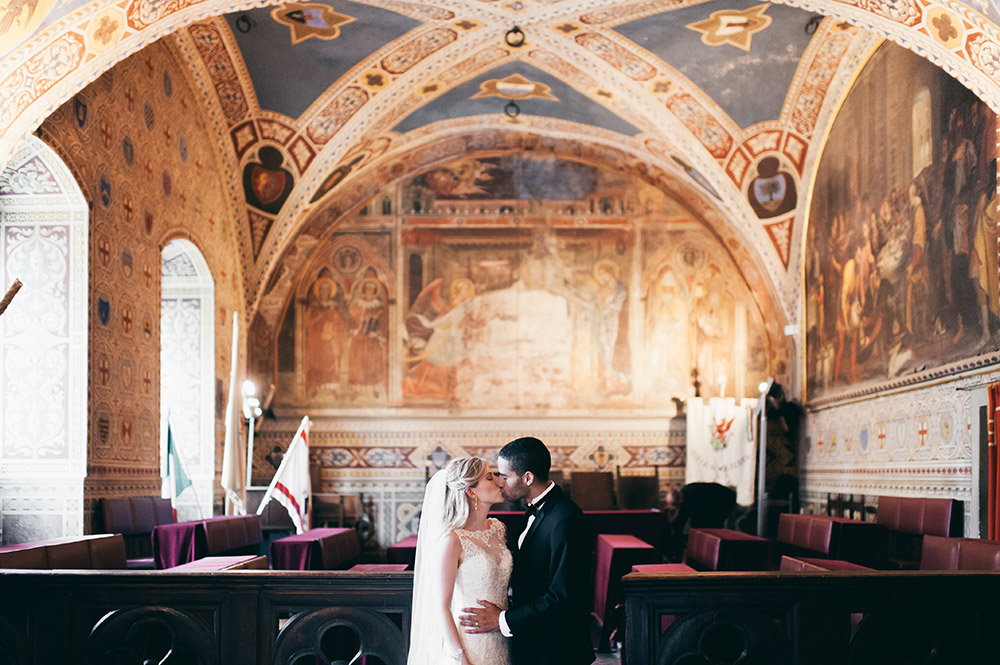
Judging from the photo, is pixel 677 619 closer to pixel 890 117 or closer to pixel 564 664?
pixel 564 664

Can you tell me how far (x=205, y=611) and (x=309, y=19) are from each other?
9151 millimetres

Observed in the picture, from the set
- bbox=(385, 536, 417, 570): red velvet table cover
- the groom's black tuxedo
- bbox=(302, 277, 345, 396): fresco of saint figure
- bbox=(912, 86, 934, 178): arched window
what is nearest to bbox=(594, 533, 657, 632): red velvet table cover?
bbox=(385, 536, 417, 570): red velvet table cover

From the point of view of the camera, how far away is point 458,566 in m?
4.17

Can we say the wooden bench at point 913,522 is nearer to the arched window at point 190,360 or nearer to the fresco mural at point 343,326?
the fresco mural at point 343,326

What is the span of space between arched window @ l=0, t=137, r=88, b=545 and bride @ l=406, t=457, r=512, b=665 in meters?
6.79

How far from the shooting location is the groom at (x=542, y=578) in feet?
13.5

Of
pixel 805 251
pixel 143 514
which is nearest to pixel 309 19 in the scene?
pixel 143 514

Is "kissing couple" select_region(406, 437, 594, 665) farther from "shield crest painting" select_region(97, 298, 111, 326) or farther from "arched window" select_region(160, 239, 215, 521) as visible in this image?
"arched window" select_region(160, 239, 215, 521)

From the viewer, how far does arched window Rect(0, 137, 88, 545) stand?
9664 mm

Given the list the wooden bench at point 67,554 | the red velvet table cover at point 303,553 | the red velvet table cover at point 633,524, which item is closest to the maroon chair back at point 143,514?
the red velvet table cover at point 303,553

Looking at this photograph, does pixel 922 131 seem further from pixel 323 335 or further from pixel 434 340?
pixel 323 335

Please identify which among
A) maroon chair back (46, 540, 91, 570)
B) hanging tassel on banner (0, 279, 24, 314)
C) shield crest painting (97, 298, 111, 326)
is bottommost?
maroon chair back (46, 540, 91, 570)

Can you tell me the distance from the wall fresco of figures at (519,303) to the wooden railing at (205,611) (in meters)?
11.8

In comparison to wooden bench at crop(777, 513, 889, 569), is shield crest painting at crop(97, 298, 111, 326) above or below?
above
